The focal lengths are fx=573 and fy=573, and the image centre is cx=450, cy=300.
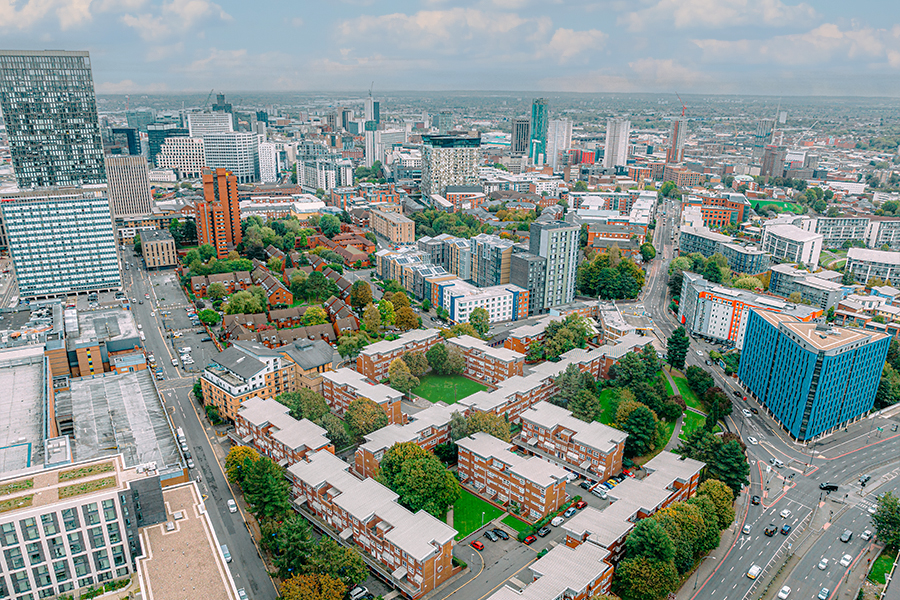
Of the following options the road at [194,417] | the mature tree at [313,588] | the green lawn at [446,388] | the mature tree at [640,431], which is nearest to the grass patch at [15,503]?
the road at [194,417]

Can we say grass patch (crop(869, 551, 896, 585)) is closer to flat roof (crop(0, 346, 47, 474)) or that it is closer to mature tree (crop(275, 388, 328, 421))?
mature tree (crop(275, 388, 328, 421))

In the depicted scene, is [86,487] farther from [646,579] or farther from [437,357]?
[437,357]

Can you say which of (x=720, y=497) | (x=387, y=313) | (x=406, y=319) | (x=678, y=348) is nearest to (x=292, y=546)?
(x=720, y=497)

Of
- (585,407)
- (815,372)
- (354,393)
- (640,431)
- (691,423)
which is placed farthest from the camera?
(691,423)

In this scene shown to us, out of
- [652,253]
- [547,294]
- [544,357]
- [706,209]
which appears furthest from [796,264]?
[544,357]

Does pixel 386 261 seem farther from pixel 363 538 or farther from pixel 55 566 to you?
pixel 55 566
